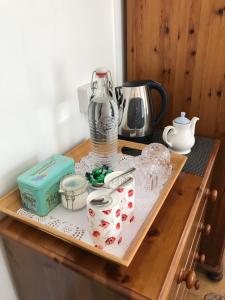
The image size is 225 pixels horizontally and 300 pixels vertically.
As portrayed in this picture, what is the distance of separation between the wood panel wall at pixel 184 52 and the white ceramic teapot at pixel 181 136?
0.53 feet

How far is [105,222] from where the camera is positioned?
1.71 feet

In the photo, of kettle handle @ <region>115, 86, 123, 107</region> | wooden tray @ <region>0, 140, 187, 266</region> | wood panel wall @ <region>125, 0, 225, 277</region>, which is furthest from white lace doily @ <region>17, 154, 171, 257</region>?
wood panel wall @ <region>125, 0, 225, 277</region>

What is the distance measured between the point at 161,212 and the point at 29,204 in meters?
0.34

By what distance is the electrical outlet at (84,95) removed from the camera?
92 centimetres

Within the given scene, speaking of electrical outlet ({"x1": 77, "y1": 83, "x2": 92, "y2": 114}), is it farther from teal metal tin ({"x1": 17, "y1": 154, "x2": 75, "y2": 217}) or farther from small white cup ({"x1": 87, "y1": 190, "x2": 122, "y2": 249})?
small white cup ({"x1": 87, "y1": 190, "x2": 122, "y2": 249})

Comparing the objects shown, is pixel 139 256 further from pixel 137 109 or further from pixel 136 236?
pixel 137 109

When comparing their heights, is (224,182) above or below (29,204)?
below

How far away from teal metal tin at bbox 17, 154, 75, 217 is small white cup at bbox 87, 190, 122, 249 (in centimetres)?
14

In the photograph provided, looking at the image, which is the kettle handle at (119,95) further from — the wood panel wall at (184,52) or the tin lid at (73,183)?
the tin lid at (73,183)

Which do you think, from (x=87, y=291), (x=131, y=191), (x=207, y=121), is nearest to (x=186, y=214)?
(x=131, y=191)

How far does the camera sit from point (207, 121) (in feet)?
3.43

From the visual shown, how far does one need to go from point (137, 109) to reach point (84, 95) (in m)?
0.20

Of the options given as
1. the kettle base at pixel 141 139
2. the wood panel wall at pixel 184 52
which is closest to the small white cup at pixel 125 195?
the kettle base at pixel 141 139

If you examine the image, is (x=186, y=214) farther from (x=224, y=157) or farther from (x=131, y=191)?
(x=224, y=157)
